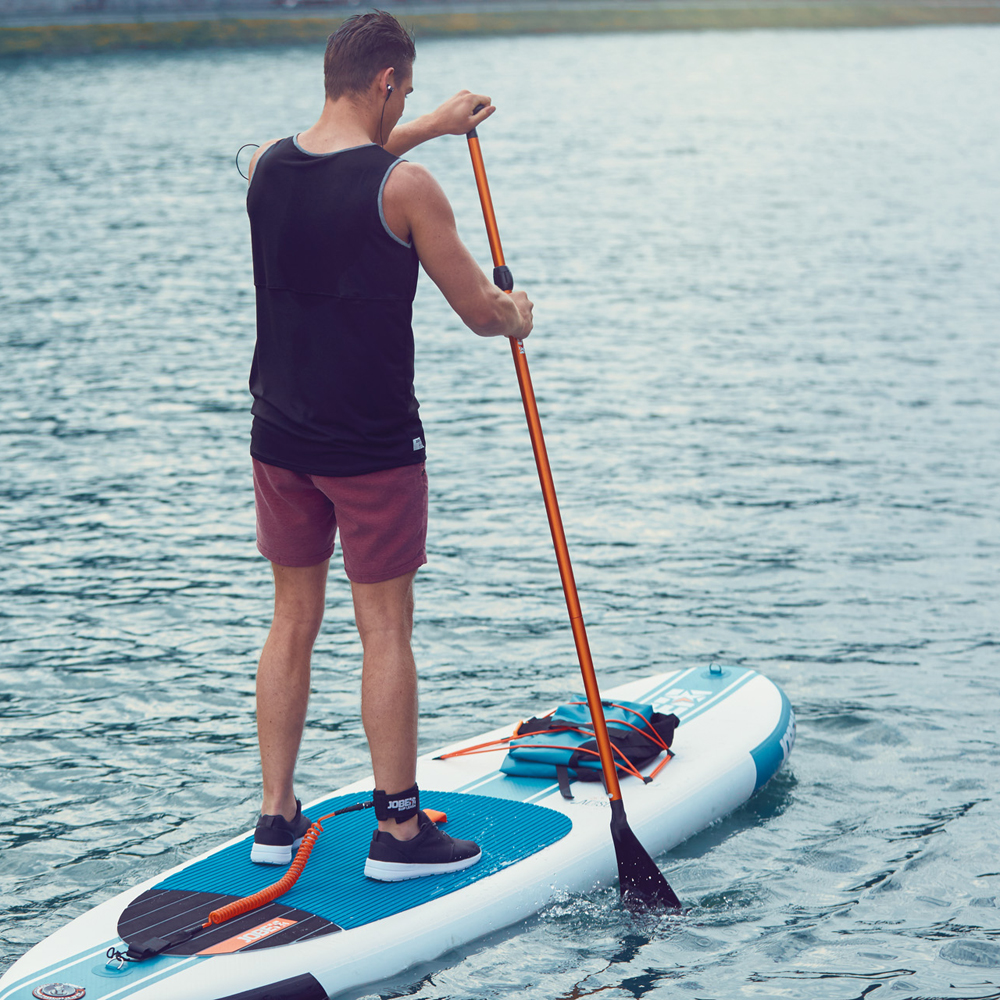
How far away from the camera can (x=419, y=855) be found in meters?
4.64

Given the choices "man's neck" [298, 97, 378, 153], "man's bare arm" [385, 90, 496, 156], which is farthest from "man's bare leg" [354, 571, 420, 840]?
"man's bare arm" [385, 90, 496, 156]

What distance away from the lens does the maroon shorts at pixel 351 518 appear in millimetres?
4305

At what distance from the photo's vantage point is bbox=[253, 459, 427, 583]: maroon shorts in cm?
430

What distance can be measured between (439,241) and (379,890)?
86.0 inches

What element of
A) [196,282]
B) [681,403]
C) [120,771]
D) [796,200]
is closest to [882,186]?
[796,200]

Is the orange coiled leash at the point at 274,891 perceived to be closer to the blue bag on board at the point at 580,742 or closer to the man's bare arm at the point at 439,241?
the blue bag on board at the point at 580,742

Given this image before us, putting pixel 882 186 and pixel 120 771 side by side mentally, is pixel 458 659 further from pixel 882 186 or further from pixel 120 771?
pixel 882 186

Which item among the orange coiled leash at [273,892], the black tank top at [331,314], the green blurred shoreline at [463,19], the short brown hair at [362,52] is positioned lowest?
the orange coiled leash at [273,892]

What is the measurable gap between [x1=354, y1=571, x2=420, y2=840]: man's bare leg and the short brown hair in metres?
1.57

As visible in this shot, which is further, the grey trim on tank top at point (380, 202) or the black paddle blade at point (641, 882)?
the black paddle blade at point (641, 882)

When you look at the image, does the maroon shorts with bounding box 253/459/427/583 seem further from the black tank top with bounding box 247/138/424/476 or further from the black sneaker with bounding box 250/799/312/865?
the black sneaker with bounding box 250/799/312/865

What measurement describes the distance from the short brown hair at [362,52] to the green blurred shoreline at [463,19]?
57537 mm

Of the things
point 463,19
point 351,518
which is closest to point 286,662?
point 351,518

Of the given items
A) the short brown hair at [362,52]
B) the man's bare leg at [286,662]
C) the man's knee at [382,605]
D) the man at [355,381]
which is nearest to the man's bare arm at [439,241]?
the man at [355,381]
